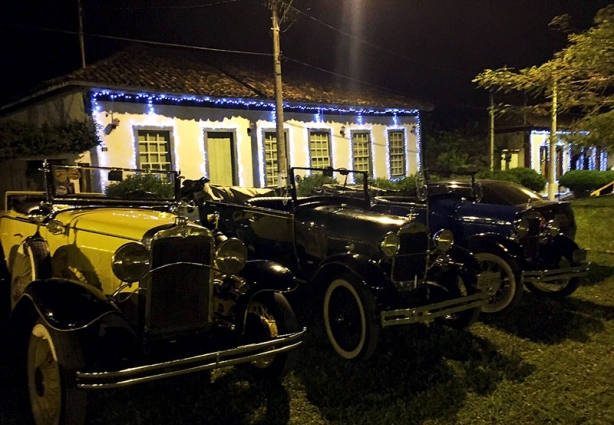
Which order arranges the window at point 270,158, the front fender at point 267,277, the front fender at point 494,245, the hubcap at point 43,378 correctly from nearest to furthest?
the hubcap at point 43,378, the front fender at point 267,277, the front fender at point 494,245, the window at point 270,158

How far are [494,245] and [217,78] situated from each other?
415 inches

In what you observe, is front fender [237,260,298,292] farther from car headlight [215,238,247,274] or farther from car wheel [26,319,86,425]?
car wheel [26,319,86,425]

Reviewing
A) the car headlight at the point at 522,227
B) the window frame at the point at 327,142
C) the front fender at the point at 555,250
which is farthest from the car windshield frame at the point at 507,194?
the window frame at the point at 327,142

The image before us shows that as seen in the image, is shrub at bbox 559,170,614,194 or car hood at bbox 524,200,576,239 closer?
car hood at bbox 524,200,576,239

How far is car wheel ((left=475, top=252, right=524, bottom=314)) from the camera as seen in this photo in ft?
18.7

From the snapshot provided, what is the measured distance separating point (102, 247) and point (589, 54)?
6116 mm

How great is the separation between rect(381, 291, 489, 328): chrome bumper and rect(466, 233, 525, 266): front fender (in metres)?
1.28

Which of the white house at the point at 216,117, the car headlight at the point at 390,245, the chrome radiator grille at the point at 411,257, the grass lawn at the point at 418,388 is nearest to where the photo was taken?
the grass lawn at the point at 418,388

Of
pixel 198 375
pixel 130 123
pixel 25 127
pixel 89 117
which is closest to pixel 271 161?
pixel 130 123

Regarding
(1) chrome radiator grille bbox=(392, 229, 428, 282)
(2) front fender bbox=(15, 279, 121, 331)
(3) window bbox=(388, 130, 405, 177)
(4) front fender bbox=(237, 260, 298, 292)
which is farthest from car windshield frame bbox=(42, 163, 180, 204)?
(3) window bbox=(388, 130, 405, 177)

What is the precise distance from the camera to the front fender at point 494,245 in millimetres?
5977

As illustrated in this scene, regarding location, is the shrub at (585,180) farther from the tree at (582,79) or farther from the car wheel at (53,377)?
the car wheel at (53,377)

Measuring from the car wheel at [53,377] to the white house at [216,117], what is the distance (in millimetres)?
8220

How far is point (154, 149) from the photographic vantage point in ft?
42.8
